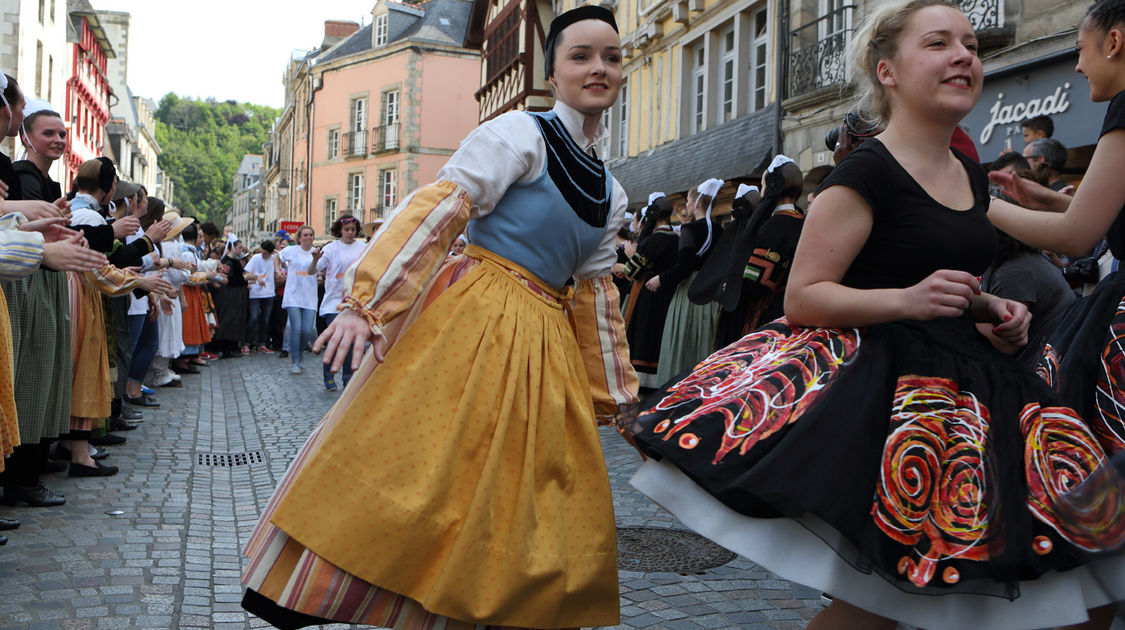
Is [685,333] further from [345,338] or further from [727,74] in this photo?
[727,74]

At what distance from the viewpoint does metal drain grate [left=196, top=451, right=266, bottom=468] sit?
7059mm

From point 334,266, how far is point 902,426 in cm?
1045

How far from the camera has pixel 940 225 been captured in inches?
97.0

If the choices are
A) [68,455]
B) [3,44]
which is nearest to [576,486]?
[68,455]

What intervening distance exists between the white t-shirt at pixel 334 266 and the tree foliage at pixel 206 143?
10546 centimetres

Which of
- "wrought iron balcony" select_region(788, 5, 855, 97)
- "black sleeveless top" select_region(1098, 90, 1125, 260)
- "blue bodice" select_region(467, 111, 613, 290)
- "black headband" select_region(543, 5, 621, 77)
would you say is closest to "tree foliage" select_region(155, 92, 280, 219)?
"wrought iron balcony" select_region(788, 5, 855, 97)

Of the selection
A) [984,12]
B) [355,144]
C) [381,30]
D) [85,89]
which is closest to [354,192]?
[355,144]

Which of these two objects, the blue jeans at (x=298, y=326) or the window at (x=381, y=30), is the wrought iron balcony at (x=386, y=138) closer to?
the window at (x=381, y=30)

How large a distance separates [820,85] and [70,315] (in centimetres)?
1169

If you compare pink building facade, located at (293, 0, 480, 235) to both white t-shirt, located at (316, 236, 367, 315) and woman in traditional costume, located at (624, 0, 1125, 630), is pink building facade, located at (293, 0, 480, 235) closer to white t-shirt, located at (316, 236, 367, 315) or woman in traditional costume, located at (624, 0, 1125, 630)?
white t-shirt, located at (316, 236, 367, 315)

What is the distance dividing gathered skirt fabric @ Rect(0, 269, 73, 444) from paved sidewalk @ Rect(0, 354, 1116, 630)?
1.44 ft


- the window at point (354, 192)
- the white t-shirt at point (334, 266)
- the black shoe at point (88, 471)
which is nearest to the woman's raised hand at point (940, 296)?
the black shoe at point (88, 471)

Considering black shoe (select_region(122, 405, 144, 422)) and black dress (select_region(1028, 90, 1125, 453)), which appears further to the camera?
black shoe (select_region(122, 405, 144, 422))

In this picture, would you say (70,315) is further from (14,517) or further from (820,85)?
(820,85)
